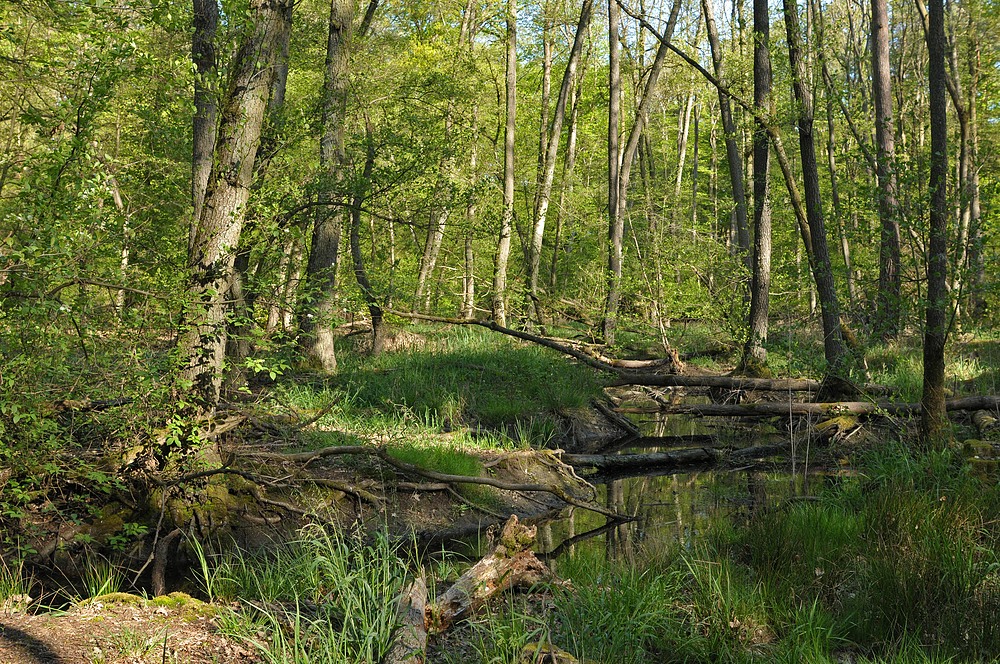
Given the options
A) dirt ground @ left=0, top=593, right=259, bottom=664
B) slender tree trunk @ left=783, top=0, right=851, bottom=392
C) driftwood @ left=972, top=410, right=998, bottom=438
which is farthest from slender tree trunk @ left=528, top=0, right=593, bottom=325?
dirt ground @ left=0, top=593, right=259, bottom=664

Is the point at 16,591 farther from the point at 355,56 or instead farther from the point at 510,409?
the point at 355,56

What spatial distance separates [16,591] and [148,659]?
5.93 ft

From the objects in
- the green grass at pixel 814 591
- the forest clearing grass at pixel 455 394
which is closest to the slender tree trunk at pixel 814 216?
the forest clearing grass at pixel 455 394

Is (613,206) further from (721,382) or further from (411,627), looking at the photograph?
(411,627)

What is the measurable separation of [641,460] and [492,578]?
5.18 meters

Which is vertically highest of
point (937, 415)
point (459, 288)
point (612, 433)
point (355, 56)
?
point (355, 56)

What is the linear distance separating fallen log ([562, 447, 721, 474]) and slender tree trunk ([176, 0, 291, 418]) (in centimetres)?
461

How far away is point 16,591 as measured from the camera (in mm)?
4949

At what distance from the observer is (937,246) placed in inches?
294

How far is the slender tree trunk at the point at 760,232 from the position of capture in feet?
41.6

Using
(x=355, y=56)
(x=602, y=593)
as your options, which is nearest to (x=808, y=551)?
(x=602, y=593)

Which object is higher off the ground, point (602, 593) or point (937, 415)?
point (937, 415)

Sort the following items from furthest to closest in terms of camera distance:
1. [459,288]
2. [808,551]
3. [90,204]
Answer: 1. [459,288]
2. [808,551]
3. [90,204]

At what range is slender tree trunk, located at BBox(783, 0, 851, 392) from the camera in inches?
387
